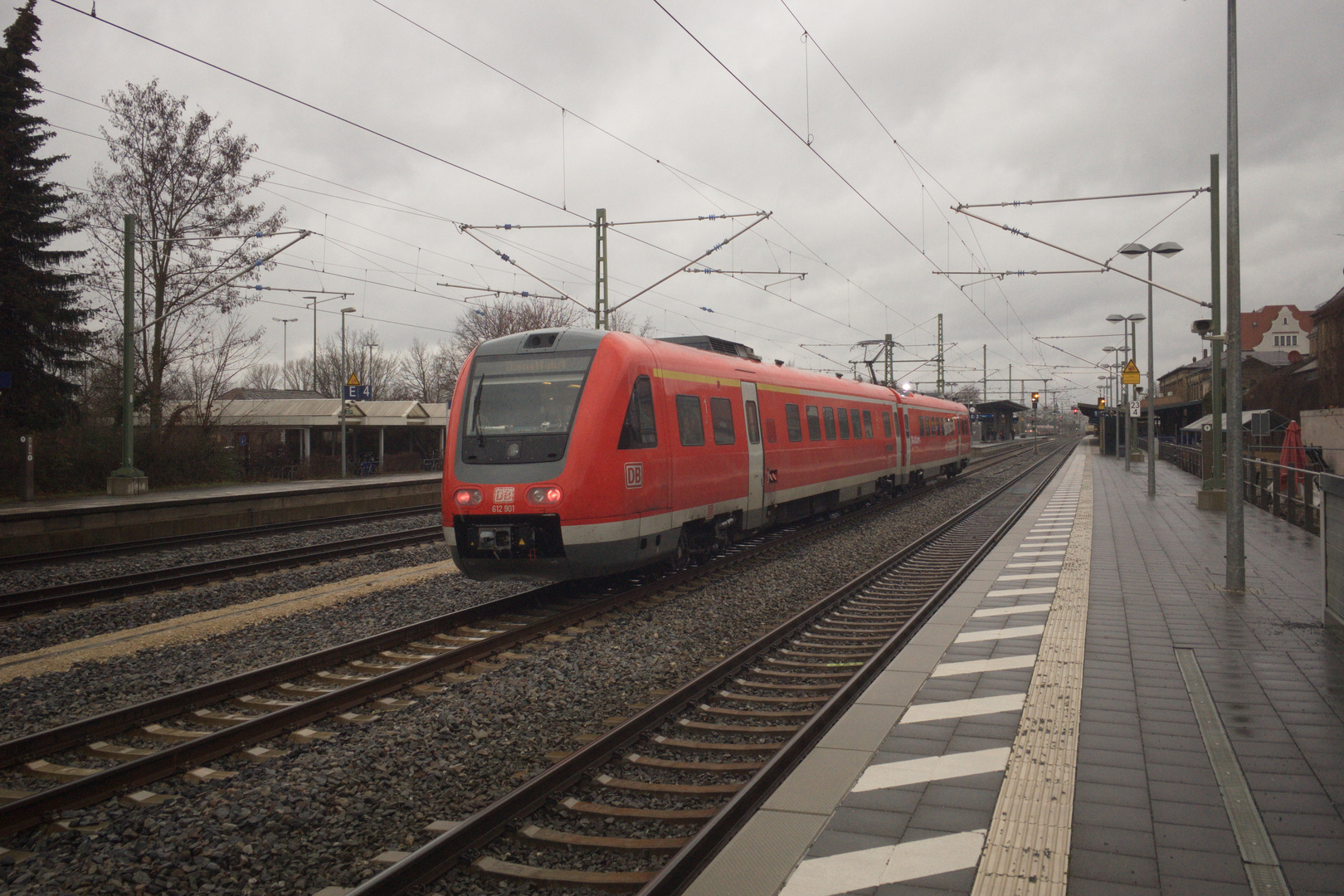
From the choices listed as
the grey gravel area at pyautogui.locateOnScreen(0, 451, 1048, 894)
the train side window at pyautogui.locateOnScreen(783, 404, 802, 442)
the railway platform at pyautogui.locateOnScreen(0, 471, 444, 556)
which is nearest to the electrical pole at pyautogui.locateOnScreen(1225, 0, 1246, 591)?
the grey gravel area at pyautogui.locateOnScreen(0, 451, 1048, 894)

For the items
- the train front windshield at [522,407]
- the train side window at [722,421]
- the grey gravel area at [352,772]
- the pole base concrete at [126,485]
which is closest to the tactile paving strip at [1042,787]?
the grey gravel area at [352,772]

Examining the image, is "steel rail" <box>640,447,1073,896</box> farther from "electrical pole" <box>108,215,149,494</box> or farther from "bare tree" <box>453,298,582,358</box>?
"bare tree" <box>453,298,582,358</box>

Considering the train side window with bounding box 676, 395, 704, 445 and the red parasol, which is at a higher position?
the train side window with bounding box 676, 395, 704, 445

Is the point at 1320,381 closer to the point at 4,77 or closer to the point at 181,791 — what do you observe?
the point at 181,791

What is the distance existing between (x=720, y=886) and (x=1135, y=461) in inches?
1885

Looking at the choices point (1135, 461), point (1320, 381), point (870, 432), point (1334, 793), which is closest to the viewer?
point (1334, 793)

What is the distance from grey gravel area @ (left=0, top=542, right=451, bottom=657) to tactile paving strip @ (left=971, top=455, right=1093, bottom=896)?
892cm

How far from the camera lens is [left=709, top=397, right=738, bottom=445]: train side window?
1206 centimetres

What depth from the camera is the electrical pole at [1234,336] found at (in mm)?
9320

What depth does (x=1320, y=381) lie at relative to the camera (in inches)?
1640

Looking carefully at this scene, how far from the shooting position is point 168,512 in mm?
17422

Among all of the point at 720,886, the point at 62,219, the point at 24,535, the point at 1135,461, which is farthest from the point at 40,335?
the point at 1135,461

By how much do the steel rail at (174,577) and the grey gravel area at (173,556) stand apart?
1.36 ft

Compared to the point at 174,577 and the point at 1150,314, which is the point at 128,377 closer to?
the point at 174,577
